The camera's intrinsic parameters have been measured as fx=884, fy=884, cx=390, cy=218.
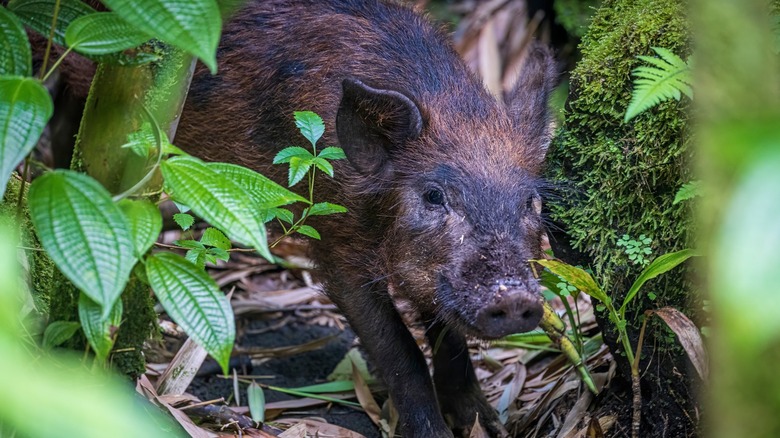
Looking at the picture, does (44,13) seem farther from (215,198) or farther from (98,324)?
(98,324)

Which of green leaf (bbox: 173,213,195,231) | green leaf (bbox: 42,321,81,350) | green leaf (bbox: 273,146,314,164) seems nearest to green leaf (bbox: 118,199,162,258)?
green leaf (bbox: 42,321,81,350)

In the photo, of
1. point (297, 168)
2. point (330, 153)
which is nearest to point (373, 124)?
point (330, 153)

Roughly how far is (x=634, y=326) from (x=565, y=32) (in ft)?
16.0

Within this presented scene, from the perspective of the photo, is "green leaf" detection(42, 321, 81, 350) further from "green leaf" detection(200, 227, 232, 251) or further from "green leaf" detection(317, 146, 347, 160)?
"green leaf" detection(317, 146, 347, 160)

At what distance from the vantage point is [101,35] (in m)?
2.67

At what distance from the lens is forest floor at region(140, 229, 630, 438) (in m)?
4.34

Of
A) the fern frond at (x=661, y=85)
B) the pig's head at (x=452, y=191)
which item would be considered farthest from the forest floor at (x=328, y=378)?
the fern frond at (x=661, y=85)

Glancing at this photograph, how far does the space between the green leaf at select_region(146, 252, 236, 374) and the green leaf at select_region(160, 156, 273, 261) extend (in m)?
0.23

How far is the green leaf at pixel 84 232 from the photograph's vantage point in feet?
7.59

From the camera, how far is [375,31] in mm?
5004

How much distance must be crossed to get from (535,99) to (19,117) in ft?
10.6

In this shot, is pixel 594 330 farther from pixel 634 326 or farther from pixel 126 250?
pixel 126 250

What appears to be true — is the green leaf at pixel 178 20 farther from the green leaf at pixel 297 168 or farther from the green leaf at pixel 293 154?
the green leaf at pixel 293 154

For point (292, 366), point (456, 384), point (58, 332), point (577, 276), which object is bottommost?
point (292, 366)
